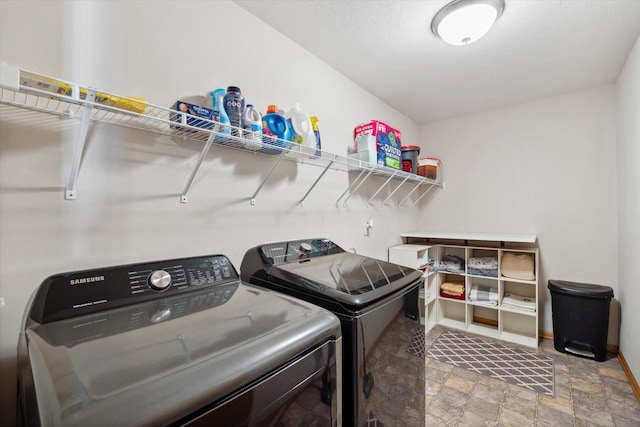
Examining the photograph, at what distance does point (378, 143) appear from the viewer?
7.61 feet

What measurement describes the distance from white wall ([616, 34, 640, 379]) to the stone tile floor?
0.23 m

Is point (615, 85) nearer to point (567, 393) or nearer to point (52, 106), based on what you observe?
point (567, 393)

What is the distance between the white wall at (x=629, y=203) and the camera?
2.07m

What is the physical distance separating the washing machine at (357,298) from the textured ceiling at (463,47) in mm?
1384

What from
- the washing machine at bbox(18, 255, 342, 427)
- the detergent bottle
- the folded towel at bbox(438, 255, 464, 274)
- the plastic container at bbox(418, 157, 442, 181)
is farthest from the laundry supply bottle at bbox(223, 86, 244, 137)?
the folded towel at bbox(438, 255, 464, 274)

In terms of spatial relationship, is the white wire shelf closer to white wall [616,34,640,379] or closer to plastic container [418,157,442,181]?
plastic container [418,157,442,181]

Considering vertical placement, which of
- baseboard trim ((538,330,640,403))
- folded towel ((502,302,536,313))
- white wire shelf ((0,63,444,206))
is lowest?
baseboard trim ((538,330,640,403))

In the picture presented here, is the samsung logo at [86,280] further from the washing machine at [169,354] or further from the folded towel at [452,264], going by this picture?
the folded towel at [452,264]

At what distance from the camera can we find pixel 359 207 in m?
2.53

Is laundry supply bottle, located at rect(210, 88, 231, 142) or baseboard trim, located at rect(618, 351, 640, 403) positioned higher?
laundry supply bottle, located at rect(210, 88, 231, 142)

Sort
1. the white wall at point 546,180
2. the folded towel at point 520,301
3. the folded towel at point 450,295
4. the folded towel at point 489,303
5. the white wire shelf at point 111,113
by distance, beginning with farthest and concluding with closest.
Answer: the folded towel at point 450,295
the folded towel at point 489,303
the folded towel at point 520,301
the white wall at point 546,180
the white wire shelf at point 111,113

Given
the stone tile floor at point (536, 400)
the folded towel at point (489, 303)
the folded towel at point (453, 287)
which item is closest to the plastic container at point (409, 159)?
the folded towel at point (453, 287)

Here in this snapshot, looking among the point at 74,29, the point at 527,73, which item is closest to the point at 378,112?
the point at 527,73

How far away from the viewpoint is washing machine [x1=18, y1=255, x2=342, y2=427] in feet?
1.65
